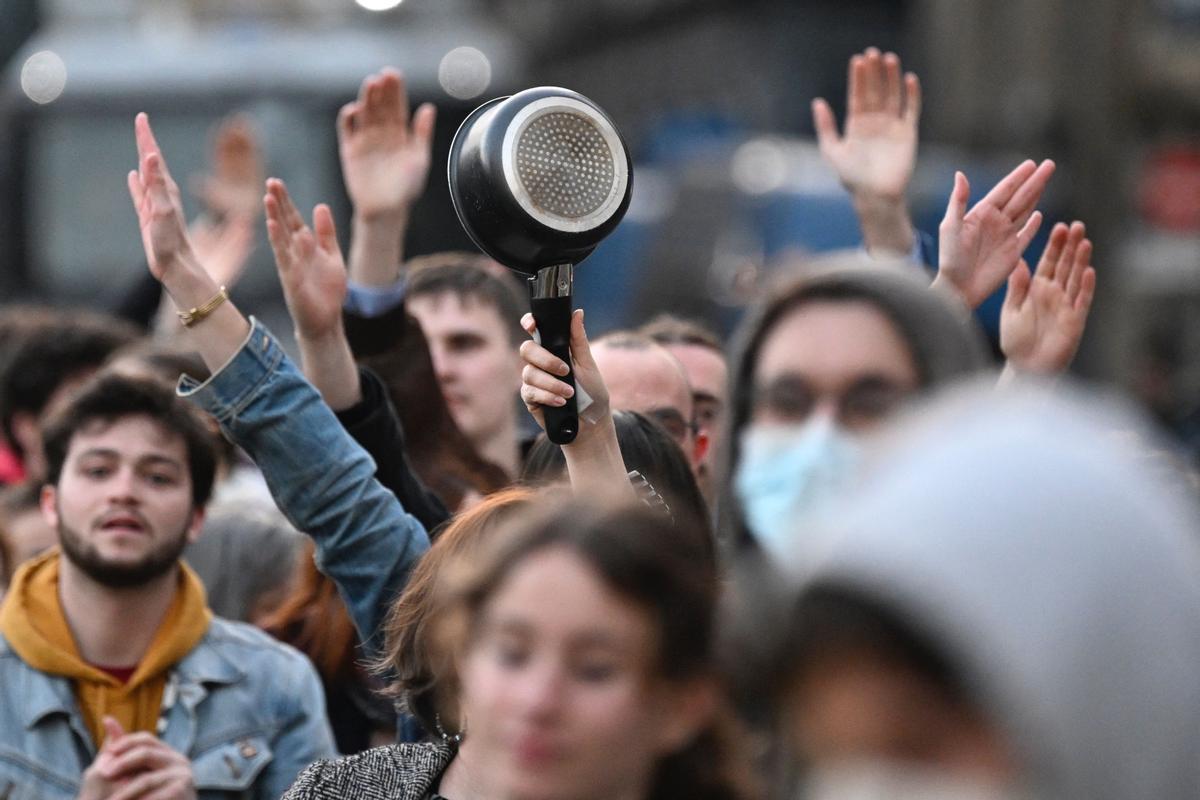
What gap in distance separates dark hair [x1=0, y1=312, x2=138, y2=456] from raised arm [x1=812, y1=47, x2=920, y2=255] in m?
2.57

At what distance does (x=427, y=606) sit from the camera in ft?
9.48

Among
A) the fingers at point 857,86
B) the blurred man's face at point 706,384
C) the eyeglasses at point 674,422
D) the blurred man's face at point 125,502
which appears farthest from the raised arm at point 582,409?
the fingers at point 857,86

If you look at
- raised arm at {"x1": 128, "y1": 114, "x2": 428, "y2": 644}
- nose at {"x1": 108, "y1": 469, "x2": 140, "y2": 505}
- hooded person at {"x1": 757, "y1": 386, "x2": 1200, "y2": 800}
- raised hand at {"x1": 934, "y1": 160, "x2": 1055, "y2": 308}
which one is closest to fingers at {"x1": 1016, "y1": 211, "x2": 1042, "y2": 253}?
raised hand at {"x1": 934, "y1": 160, "x2": 1055, "y2": 308}

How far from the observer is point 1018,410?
160 cm

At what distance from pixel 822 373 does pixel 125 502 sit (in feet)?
6.56

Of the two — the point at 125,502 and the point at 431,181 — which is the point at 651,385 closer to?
the point at 125,502

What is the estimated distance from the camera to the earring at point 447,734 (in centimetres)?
272

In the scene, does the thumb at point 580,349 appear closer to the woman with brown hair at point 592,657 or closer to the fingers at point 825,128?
the woman with brown hair at point 592,657

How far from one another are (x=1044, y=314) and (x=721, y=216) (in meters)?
12.3

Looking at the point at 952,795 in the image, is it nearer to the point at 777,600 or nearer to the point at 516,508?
the point at 777,600

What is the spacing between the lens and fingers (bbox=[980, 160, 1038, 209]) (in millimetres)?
3673

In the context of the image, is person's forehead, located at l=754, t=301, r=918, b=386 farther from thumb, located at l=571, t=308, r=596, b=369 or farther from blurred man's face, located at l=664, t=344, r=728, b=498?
blurred man's face, located at l=664, t=344, r=728, b=498

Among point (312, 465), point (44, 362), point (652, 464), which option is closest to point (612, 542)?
point (652, 464)

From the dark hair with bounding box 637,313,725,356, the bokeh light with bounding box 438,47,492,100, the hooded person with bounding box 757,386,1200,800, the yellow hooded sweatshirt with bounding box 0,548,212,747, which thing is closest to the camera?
the hooded person with bounding box 757,386,1200,800
